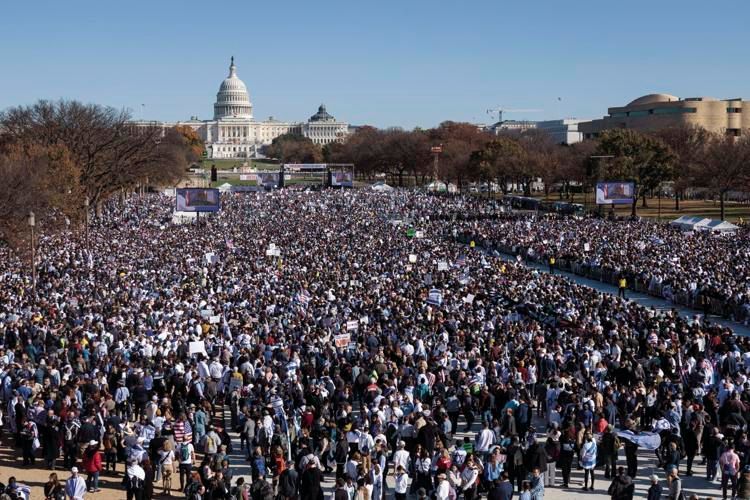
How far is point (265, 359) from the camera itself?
19562 millimetres

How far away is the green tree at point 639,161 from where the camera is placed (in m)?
68.4

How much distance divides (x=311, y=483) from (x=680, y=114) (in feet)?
408

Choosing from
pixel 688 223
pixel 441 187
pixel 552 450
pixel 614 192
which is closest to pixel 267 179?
pixel 441 187

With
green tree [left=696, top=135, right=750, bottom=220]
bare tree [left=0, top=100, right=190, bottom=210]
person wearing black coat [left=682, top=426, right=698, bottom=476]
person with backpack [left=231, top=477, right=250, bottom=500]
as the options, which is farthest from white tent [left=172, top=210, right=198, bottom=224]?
person with backpack [left=231, top=477, right=250, bottom=500]

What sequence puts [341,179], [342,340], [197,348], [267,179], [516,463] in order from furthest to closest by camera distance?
[341,179] < [267,179] < [342,340] < [197,348] < [516,463]

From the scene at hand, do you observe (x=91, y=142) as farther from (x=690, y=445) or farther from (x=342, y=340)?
(x=690, y=445)

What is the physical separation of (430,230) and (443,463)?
41.3 metres

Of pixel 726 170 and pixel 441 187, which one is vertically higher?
pixel 726 170

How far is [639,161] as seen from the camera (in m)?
70.6

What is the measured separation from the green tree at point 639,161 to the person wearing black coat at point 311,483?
58.8 meters

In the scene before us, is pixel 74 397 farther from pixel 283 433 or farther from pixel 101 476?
pixel 283 433

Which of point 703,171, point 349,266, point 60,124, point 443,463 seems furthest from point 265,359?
point 60,124

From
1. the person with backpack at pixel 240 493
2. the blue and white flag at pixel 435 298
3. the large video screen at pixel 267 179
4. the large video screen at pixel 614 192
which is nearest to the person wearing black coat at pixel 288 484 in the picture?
the person with backpack at pixel 240 493

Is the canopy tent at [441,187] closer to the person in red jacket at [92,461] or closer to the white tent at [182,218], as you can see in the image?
the white tent at [182,218]
